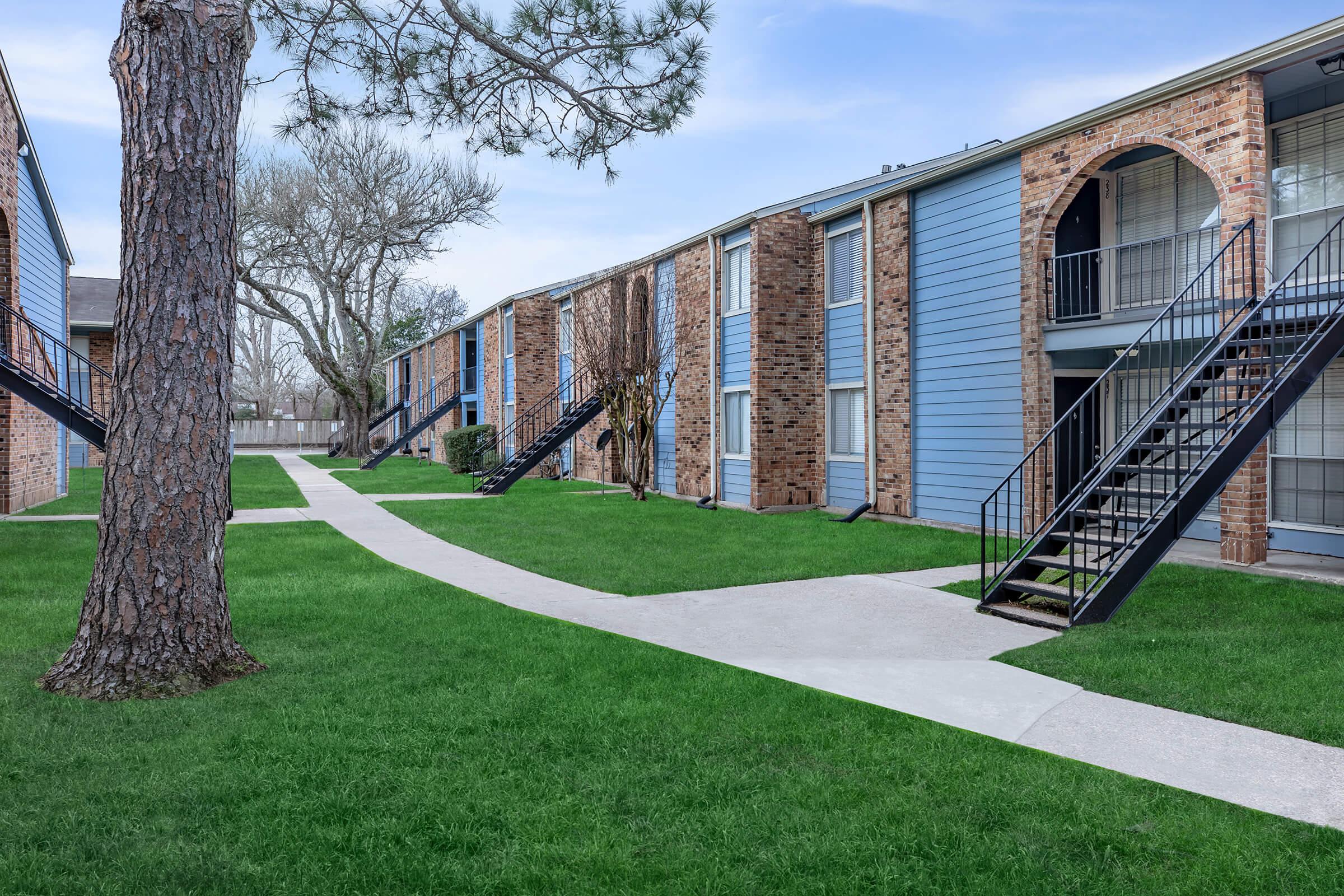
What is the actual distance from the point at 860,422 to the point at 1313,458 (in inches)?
241

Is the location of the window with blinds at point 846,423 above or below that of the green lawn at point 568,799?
above

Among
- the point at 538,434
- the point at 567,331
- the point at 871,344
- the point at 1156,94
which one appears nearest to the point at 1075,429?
the point at 871,344

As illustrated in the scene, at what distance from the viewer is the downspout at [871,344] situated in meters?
14.0

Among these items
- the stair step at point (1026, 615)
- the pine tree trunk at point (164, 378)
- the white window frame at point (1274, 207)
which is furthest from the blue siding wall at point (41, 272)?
the white window frame at point (1274, 207)

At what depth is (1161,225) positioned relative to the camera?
11508 mm

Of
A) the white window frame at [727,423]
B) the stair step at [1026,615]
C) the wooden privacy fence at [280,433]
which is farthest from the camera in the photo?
the wooden privacy fence at [280,433]

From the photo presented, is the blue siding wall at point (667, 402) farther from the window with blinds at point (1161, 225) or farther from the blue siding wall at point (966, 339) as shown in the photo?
the window with blinds at point (1161, 225)

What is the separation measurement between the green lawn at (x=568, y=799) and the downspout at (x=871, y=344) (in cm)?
877

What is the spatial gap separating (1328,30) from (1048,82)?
11.4 metres

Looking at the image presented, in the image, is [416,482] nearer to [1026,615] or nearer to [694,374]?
[694,374]

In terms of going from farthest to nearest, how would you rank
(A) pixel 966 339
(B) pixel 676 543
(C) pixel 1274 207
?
1. (A) pixel 966 339
2. (B) pixel 676 543
3. (C) pixel 1274 207

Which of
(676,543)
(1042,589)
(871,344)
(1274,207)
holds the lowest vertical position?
(676,543)

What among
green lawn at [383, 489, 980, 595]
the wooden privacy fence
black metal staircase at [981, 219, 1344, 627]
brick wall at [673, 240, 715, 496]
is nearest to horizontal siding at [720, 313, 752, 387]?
brick wall at [673, 240, 715, 496]

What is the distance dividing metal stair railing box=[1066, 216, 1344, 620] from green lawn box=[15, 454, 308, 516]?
10944 millimetres
